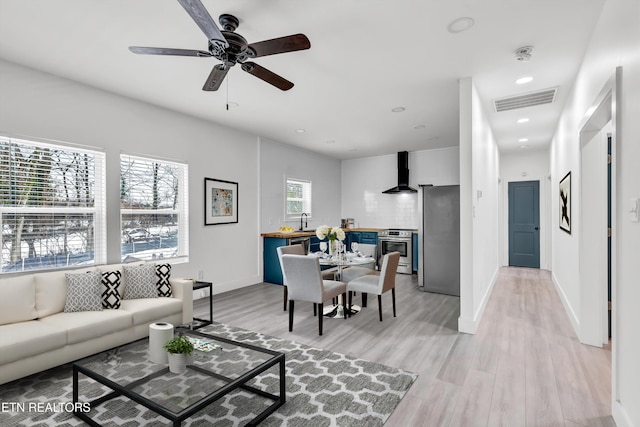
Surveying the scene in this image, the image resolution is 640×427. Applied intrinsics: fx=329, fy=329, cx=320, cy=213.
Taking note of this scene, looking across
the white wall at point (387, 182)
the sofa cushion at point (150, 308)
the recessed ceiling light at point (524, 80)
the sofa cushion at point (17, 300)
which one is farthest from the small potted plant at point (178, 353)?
the white wall at point (387, 182)

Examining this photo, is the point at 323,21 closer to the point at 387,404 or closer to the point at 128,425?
the point at 387,404

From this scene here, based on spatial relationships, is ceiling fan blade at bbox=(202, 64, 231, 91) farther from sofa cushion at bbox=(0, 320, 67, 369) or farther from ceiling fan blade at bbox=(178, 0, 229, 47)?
sofa cushion at bbox=(0, 320, 67, 369)

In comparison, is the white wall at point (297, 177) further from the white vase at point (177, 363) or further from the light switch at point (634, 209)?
the light switch at point (634, 209)

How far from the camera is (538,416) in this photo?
2.08 m

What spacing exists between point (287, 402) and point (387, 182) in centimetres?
650

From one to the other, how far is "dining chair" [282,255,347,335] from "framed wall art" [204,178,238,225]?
2010 mm

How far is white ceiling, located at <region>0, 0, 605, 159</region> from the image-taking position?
233 centimetres

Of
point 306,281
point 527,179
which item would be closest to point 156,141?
point 306,281

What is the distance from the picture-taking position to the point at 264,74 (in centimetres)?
263

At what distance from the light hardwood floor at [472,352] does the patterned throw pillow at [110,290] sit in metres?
1.12

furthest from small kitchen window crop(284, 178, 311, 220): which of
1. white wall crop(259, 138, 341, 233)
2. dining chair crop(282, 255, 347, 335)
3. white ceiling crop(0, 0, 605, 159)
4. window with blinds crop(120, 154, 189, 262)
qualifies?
dining chair crop(282, 255, 347, 335)

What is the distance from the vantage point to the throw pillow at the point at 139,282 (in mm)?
3479

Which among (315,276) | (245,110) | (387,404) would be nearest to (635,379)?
(387,404)

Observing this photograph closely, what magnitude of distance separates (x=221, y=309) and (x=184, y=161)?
2.14 metres
